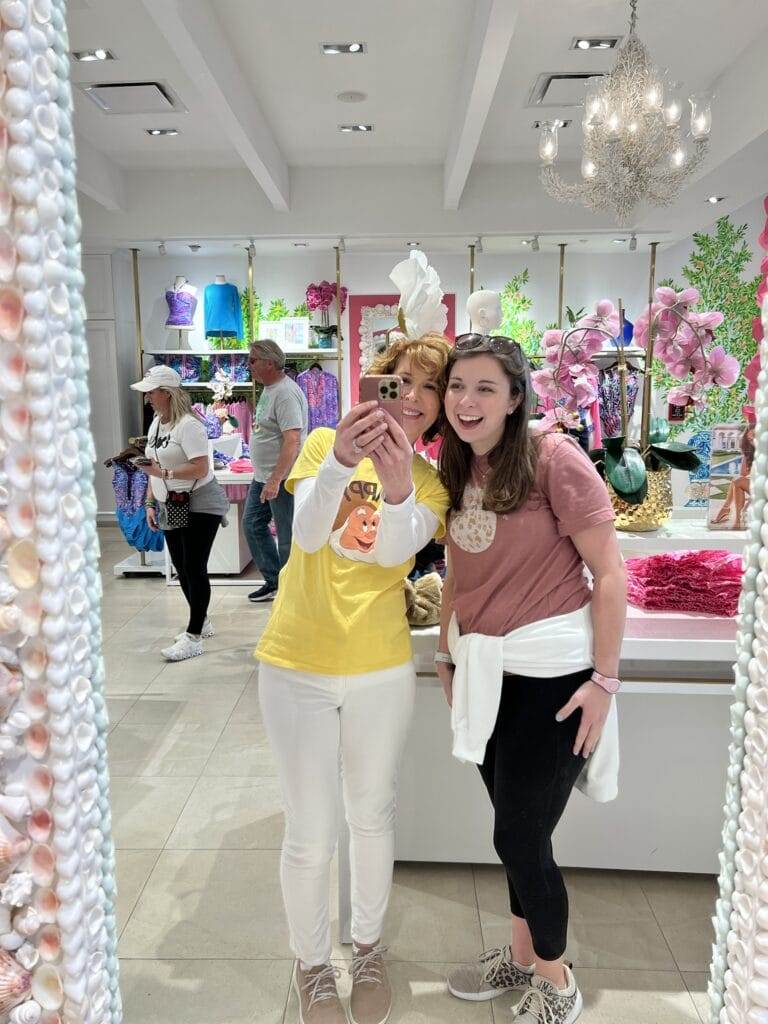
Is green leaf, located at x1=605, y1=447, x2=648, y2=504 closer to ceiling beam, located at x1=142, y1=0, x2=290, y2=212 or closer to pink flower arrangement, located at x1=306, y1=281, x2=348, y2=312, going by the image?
ceiling beam, located at x1=142, y1=0, x2=290, y2=212

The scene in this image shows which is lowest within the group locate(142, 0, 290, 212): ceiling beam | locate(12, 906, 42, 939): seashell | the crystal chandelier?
locate(12, 906, 42, 939): seashell

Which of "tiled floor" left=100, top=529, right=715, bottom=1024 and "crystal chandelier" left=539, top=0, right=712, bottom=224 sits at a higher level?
"crystal chandelier" left=539, top=0, right=712, bottom=224

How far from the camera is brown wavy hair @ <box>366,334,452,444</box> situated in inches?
63.6

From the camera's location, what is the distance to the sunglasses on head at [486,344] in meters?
1.52

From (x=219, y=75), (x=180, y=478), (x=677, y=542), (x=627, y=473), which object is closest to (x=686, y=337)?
(x=627, y=473)

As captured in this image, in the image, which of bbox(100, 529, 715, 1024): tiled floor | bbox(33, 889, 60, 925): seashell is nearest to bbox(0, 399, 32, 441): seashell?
bbox(33, 889, 60, 925): seashell

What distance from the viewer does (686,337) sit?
7.38 ft

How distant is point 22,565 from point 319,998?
1.46 m

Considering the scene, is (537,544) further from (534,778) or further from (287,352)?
(287,352)

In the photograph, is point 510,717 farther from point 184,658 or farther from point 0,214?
point 184,658

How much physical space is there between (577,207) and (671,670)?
539 cm

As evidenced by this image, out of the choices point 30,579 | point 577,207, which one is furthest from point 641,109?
point 30,579

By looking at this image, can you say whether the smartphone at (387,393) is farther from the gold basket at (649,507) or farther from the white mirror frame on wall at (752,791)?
the gold basket at (649,507)

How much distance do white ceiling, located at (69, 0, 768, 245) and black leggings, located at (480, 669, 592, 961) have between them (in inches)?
119
